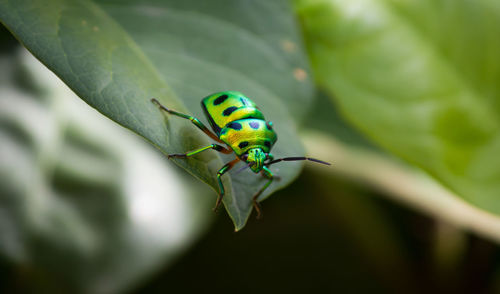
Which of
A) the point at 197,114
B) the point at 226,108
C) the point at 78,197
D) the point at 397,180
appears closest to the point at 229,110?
the point at 226,108

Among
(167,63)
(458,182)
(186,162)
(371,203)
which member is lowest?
(371,203)

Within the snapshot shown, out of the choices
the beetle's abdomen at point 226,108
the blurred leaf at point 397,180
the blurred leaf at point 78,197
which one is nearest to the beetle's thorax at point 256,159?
the beetle's abdomen at point 226,108

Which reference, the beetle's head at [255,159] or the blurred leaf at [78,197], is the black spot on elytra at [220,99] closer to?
the beetle's head at [255,159]

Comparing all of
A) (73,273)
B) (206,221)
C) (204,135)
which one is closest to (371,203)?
(206,221)

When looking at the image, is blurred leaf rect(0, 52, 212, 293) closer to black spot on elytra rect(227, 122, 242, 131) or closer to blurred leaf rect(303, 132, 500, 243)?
black spot on elytra rect(227, 122, 242, 131)

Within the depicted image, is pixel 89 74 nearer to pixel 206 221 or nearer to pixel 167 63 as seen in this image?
pixel 167 63
